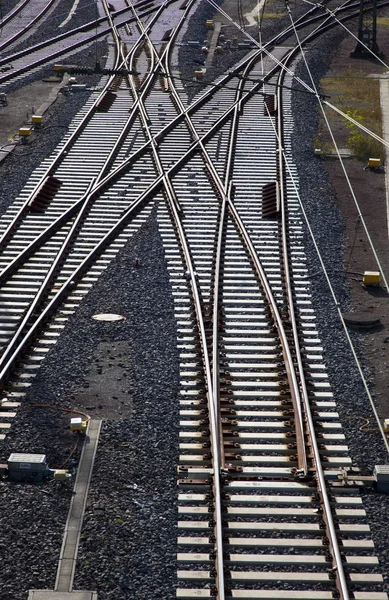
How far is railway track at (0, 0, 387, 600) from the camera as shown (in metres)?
8.94

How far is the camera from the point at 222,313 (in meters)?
13.9

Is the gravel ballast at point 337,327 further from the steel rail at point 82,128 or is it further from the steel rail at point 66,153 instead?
the steel rail at point 66,153

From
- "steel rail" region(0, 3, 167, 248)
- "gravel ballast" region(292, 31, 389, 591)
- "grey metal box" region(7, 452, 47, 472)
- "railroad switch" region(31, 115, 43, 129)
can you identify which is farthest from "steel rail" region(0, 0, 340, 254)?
"grey metal box" region(7, 452, 47, 472)

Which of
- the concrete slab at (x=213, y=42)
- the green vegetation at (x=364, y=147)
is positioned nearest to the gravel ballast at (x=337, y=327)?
the green vegetation at (x=364, y=147)

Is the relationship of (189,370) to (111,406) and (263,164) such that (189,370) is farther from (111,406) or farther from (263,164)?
(263,164)

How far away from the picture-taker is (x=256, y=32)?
38812 mm

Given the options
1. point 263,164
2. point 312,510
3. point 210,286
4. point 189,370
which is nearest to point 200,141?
point 263,164

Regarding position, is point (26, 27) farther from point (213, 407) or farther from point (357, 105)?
point (213, 407)

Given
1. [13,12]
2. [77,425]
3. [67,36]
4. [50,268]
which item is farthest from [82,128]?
[13,12]

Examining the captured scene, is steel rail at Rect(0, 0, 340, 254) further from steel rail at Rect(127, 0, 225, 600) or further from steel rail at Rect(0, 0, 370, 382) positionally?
steel rail at Rect(127, 0, 225, 600)

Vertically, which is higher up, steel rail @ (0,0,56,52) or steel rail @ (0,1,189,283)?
steel rail @ (0,0,56,52)

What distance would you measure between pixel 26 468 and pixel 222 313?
479 cm

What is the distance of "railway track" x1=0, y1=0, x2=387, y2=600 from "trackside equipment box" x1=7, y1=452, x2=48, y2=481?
1050mm

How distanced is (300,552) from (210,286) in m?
6.38
